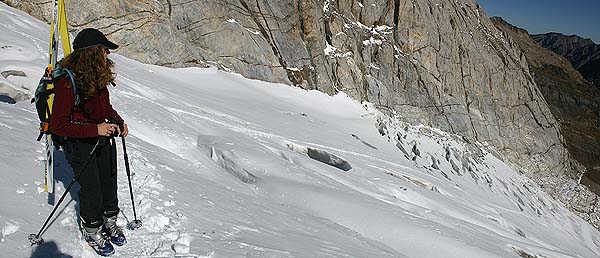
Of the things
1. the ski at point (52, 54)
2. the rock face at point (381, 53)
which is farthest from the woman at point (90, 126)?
the rock face at point (381, 53)

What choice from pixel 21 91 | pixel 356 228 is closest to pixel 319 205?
pixel 356 228

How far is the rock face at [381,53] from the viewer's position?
1927 cm

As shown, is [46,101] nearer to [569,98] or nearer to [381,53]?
[381,53]

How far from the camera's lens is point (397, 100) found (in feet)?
100

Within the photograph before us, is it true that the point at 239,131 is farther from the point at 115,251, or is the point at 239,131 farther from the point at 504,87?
the point at 504,87

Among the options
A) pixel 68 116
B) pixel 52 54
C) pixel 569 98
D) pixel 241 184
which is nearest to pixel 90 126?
pixel 68 116

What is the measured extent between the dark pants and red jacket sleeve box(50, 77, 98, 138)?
0.18m

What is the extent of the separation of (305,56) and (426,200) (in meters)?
15.4

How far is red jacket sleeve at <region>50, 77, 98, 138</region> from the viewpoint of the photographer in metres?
3.65

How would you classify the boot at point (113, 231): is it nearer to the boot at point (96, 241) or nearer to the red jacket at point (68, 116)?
the boot at point (96, 241)

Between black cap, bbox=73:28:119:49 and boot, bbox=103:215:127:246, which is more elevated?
black cap, bbox=73:28:119:49

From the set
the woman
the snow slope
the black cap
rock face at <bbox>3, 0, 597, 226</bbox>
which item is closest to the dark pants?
the woman

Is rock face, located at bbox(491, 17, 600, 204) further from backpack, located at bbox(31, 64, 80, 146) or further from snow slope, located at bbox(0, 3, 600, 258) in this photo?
backpack, located at bbox(31, 64, 80, 146)

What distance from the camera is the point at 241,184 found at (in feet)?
26.6
